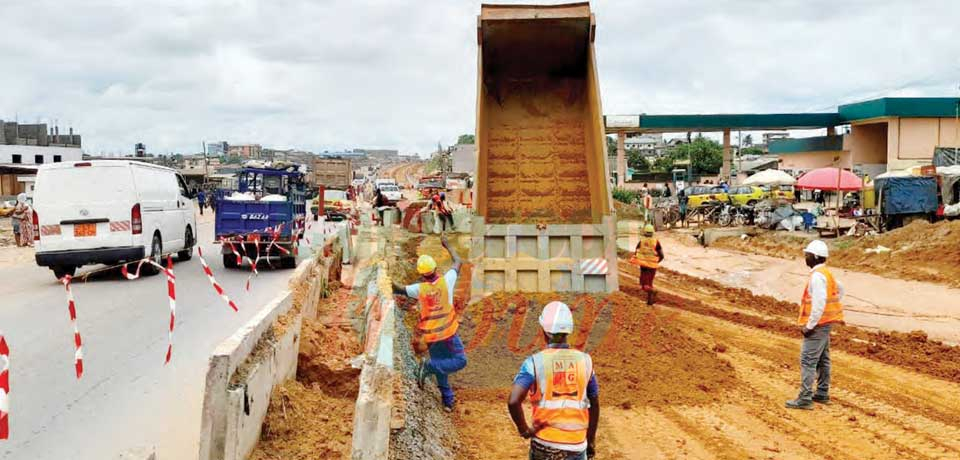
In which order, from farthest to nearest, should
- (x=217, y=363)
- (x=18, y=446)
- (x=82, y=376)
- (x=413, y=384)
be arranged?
(x=82, y=376) < (x=413, y=384) < (x=18, y=446) < (x=217, y=363)

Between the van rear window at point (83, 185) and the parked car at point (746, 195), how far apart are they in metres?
26.7

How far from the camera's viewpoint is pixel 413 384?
243 inches

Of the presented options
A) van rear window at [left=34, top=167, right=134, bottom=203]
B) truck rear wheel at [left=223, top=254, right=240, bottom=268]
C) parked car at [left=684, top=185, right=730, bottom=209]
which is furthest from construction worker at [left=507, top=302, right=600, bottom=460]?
parked car at [left=684, top=185, right=730, bottom=209]

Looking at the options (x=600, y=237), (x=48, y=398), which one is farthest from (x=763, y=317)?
(x=48, y=398)

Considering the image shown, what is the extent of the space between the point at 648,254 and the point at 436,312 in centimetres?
644

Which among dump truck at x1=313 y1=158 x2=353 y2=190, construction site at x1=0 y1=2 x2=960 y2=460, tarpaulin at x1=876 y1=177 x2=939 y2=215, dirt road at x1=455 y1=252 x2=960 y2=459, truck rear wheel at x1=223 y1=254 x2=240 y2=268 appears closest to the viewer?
construction site at x1=0 y1=2 x2=960 y2=460

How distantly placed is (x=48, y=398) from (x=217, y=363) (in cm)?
310

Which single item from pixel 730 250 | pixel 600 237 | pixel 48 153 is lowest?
pixel 730 250

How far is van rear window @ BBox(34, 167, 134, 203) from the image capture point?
12.7 metres

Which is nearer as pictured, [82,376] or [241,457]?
[241,457]

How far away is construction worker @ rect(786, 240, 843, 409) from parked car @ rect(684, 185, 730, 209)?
25445mm

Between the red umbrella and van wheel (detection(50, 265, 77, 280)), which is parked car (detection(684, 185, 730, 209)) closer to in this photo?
the red umbrella

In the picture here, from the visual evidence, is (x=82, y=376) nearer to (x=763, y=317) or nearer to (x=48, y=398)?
(x=48, y=398)

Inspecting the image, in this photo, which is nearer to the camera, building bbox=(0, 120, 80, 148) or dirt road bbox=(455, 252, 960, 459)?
dirt road bbox=(455, 252, 960, 459)
